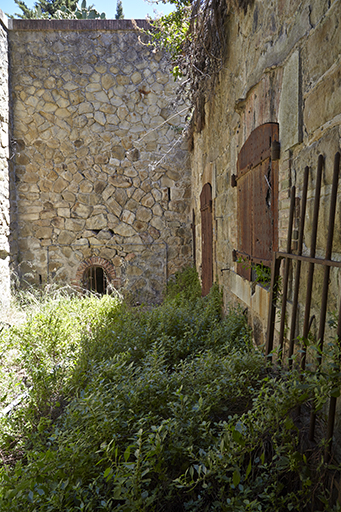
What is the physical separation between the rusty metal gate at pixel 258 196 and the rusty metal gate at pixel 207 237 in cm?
156

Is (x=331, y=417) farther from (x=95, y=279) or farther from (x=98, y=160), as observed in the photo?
(x=98, y=160)

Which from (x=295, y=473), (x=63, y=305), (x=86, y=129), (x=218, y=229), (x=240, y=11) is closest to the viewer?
(x=295, y=473)

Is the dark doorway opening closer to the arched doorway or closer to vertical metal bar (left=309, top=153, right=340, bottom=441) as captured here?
the arched doorway

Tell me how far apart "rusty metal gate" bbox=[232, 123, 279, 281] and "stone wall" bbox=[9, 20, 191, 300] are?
4015 millimetres

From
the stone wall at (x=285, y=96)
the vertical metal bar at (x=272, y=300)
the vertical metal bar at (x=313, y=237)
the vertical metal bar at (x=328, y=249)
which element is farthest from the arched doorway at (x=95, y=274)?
the vertical metal bar at (x=328, y=249)

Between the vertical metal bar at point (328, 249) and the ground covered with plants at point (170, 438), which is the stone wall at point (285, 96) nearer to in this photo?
the vertical metal bar at point (328, 249)

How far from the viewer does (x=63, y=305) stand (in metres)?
4.89

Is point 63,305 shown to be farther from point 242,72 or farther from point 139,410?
point 242,72

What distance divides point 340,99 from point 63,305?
4340 mm

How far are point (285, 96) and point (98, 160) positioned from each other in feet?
17.7

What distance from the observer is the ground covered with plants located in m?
1.28

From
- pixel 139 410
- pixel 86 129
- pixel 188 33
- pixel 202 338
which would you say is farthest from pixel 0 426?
pixel 86 129

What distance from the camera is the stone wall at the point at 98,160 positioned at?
664cm

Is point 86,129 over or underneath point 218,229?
over
